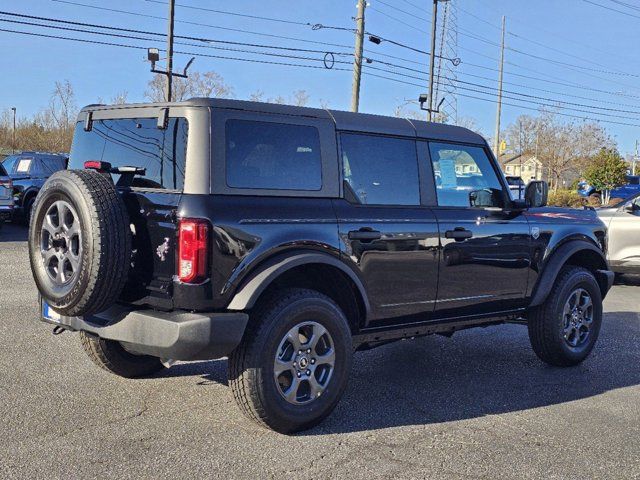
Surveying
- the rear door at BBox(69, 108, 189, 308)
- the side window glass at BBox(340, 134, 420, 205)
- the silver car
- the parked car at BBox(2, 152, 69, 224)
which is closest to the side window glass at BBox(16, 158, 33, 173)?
the parked car at BBox(2, 152, 69, 224)

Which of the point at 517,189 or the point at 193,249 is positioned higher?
the point at 517,189

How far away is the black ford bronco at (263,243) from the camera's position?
12.5ft

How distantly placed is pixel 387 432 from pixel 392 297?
91 centimetres

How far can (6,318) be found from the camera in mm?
7008

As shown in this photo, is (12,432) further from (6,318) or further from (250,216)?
(6,318)

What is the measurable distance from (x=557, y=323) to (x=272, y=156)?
3101 mm

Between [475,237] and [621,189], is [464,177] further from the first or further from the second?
[621,189]

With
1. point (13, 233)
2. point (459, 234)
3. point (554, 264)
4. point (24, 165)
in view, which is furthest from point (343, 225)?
point (24, 165)

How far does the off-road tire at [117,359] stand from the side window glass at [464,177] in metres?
2.49

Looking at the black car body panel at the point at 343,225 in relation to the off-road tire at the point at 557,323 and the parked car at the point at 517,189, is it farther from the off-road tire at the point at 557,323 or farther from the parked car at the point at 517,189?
the parked car at the point at 517,189

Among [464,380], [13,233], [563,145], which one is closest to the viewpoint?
[464,380]

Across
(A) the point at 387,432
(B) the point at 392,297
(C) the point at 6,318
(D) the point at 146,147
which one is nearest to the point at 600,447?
(A) the point at 387,432

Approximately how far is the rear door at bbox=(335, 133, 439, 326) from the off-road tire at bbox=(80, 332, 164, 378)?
178 centimetres

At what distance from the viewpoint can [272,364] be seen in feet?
13.1
